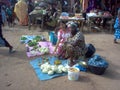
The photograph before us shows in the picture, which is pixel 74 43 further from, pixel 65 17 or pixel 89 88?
pixel 65 17

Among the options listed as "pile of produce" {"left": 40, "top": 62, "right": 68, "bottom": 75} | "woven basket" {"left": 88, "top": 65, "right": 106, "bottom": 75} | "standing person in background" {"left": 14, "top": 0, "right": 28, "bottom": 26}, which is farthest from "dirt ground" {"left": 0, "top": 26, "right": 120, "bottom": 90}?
"standing person in background" {"left": 14, "top": 0, "right": 28, "bottom": 26}

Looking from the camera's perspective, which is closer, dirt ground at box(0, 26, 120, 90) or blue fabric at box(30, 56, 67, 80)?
dirt ground at box(0, 26, 120, 90)

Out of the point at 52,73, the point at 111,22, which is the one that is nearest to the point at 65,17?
the point at 111,22

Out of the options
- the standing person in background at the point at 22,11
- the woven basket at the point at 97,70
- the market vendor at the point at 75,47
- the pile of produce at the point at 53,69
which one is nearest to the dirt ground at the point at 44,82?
the woven basket at the point at 97,70

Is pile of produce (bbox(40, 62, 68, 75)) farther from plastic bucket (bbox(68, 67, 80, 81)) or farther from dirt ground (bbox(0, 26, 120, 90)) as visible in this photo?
plastic bucket (bbox(68, 67, 80, 81))

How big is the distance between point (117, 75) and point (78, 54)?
A: 1.07 meters

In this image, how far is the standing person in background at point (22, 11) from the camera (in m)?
10.9

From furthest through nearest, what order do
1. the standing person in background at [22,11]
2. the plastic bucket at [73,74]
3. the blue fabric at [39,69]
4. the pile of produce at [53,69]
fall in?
the standing person in background at [22,11], the pile of produce at [53,69], the blue fabric at [39,69], the plastic bucket at [73,74]

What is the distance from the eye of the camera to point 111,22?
9.56m

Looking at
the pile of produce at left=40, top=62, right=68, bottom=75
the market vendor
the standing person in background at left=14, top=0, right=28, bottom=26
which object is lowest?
the pile of produce at left=40, top=62, right=68, bottom=75

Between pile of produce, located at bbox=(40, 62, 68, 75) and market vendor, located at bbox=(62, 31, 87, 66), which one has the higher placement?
market vendor, located at bbox=(62, 31, 87, 66)

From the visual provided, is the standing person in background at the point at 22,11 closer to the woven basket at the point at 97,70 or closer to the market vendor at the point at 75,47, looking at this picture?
the market vendor at the point at 75,47

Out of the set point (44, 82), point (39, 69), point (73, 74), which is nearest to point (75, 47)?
point (73, 74)

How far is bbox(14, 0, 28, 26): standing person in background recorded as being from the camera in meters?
10.9
